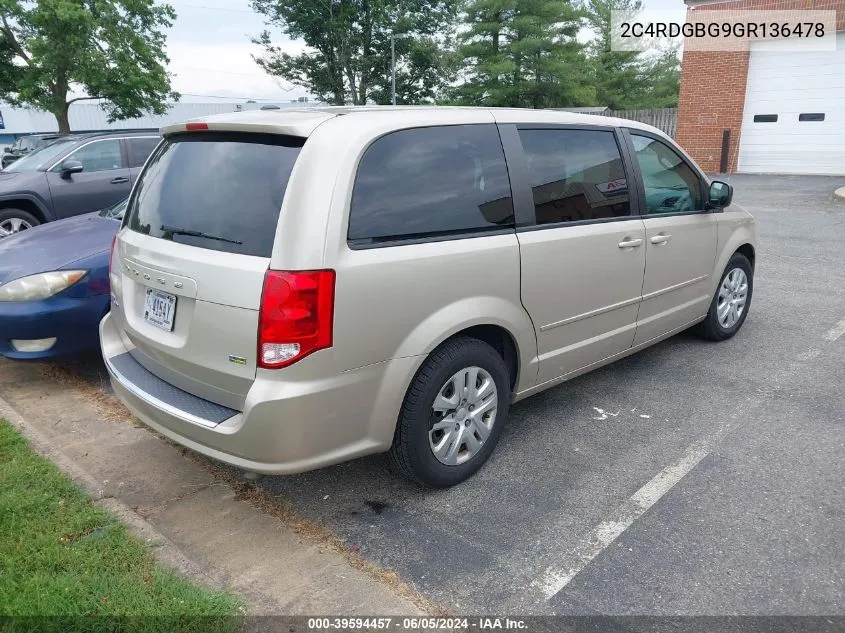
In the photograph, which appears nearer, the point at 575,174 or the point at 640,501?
the point at 640,501

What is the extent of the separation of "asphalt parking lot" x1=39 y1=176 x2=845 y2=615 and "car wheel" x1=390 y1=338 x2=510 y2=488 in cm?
16

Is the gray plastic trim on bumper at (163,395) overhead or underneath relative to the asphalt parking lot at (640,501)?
overhead

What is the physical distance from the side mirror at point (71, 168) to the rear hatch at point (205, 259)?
552 cm

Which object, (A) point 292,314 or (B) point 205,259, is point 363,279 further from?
(B) point 205,259

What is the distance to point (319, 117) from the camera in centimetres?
Result: 275

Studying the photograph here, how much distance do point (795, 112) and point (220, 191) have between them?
17618mm

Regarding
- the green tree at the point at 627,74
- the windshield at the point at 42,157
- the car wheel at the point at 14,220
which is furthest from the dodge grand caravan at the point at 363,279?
the green tree at the point at 627,74

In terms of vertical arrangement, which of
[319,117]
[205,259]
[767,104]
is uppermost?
[767,104]

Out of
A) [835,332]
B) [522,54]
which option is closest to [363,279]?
[835,332]

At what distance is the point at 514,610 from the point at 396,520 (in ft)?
2.45

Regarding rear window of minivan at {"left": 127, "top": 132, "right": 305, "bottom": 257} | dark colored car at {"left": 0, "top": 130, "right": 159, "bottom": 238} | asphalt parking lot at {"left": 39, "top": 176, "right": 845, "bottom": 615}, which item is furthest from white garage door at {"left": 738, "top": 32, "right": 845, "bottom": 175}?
rear window of minivan at {"left": 127, "top": 132, "right": 305, "bottom": 257}

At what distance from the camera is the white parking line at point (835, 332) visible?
5168mm

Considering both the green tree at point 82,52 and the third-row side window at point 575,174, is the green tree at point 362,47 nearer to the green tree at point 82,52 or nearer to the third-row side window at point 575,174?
the green tree at point 82,52

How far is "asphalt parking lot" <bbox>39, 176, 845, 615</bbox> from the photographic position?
8.15 feet
